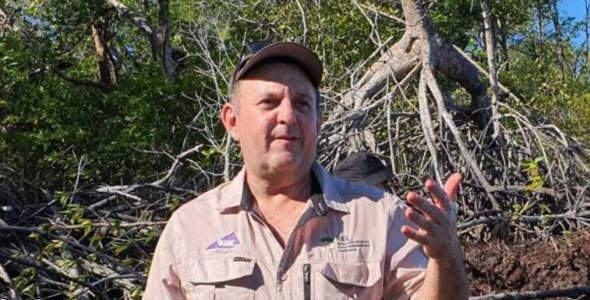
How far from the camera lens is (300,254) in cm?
183

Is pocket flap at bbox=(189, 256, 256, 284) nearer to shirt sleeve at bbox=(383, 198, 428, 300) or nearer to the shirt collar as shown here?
the shirt collar

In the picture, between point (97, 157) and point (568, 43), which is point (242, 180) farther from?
point (568, 43)

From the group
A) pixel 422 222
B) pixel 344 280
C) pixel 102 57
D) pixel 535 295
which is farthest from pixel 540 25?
pixel 422 222

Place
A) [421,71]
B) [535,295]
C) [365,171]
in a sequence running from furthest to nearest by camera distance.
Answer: [421,71] < [365,171] < [535,295]

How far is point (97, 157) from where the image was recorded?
7.36 metres

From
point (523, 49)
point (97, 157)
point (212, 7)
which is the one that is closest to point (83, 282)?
point (97, 157)

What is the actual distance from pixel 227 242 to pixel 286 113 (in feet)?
0.92

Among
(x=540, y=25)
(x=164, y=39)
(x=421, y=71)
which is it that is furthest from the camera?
(x=540, y=25)

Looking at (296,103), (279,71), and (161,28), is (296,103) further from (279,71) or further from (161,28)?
(161,28)

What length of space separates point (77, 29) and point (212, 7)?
196 centimetres

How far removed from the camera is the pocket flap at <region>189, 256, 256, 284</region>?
1813mm

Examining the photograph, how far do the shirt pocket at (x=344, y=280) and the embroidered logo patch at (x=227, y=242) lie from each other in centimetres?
16

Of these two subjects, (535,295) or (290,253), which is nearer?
(290,253)

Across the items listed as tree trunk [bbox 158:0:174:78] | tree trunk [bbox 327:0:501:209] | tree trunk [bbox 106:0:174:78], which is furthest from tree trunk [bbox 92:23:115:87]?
tree trunk [bbox 327:0:501:209]
